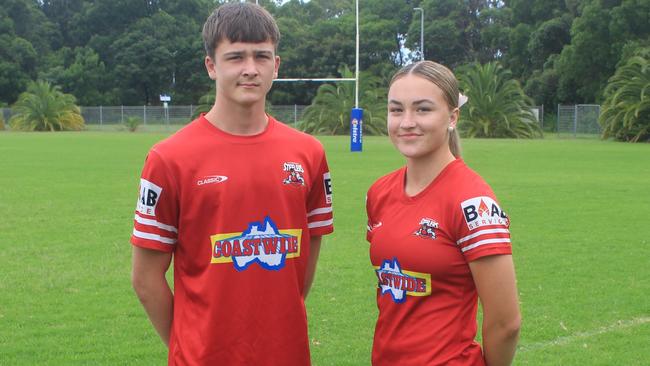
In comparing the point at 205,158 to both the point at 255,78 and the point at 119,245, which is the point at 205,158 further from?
the point at 119,245

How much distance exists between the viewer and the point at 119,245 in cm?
950

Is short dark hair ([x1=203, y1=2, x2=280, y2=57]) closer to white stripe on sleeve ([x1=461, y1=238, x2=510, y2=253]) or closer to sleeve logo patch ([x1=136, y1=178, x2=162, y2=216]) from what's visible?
sleeve logo patch ([x1=136, y1=178, x2=162, y2=216])

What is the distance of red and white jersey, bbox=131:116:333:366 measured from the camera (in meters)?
2.75

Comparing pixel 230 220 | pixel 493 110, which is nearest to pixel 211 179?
pixel 230 220

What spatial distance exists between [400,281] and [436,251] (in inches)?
6.9

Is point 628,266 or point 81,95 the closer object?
point 628,266

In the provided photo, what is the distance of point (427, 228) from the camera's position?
2.65 m

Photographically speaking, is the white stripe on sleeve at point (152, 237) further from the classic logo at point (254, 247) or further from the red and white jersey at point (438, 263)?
Result: the red and white jersey at point (438, 263)

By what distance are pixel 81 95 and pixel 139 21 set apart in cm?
790

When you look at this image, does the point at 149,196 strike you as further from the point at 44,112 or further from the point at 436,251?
the point at 44,112

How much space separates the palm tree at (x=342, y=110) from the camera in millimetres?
44375

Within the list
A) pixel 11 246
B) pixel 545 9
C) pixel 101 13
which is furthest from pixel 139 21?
pixel 11 246

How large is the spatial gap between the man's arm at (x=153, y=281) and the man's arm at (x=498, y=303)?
1059 mm

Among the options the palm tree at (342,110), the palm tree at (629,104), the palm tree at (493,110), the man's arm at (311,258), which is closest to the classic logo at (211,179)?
the man's arm at (311,258)
